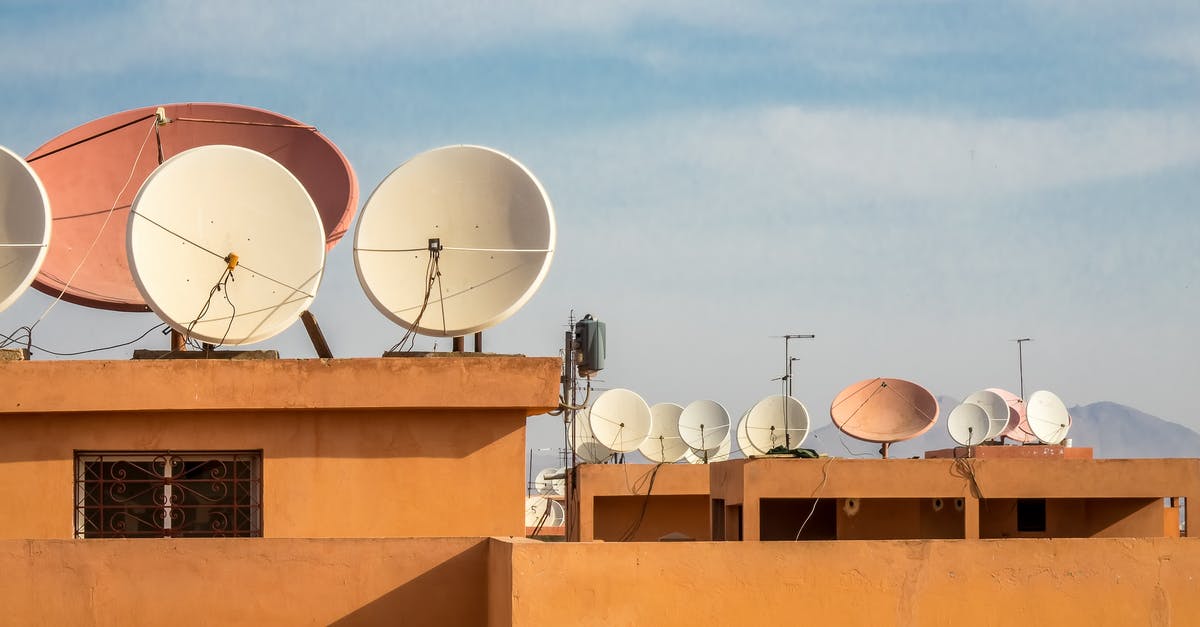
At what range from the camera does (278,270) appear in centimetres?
1126

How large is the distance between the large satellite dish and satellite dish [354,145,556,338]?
24940 mm

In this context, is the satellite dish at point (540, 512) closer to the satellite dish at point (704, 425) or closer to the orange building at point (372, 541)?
the satellite dish at point (704, 425)

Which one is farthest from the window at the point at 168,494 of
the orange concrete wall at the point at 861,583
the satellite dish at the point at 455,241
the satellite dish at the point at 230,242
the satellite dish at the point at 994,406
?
the satellite dish at the point at 994,406

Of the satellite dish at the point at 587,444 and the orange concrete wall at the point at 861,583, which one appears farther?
the satellite dish at the point at 587,444

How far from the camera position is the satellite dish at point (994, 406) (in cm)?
3428

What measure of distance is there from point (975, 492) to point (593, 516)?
9059 mm

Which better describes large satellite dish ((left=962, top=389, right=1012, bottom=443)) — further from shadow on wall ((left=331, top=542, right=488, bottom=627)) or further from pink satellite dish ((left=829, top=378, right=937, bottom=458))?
shadow on wall ((left=331, top=542, right=488, bottom=627))

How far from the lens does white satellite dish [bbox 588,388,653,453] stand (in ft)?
97.9

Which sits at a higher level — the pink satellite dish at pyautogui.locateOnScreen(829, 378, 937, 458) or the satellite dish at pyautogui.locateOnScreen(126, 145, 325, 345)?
the satellite dish at pyautogui.locateOnScreen(126, 145, 325, 345)

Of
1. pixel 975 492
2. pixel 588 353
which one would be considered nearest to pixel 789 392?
pixel 975 492

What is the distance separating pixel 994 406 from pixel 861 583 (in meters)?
28.5

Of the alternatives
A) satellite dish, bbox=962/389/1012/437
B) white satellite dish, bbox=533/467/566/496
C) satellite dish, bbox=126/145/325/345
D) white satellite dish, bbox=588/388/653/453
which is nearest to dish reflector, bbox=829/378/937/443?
white satellite dish, bbox=588/388/653/453

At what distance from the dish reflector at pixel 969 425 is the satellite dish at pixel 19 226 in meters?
25.2

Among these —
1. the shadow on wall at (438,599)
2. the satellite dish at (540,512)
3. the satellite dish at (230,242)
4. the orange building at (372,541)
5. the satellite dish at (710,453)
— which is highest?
the satellite dish at (230,242)
